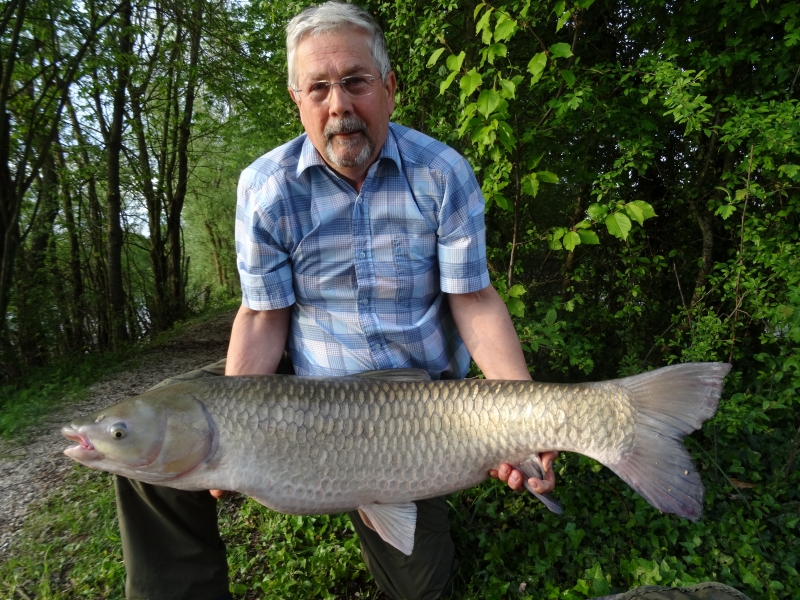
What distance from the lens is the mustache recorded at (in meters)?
1.84

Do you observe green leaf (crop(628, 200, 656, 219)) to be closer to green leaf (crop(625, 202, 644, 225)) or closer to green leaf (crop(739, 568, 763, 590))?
green leaf (crop(625, 202, 644, 225))

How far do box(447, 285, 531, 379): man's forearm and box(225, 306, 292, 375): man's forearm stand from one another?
742 mm

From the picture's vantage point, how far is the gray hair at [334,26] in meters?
1.84

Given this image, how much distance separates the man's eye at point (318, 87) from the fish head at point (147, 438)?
116 centimetres

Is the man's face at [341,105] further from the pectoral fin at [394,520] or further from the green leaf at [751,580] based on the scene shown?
the green leaf at [751,580]

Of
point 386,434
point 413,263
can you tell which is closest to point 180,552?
point 386,434

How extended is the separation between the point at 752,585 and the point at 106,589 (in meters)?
2.70

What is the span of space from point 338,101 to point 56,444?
343 cm

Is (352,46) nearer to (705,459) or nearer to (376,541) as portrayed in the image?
(376,541)

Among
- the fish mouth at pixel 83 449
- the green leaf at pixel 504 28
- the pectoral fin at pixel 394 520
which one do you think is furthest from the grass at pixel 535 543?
the green leaf at pixel 504 28

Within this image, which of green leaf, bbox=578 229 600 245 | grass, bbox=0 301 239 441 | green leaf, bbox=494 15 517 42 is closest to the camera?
green leaf, bbox=494 15 517 42

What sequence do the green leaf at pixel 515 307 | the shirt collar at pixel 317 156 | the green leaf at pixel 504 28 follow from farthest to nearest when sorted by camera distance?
the green leaf at pixel 515 307 → the green leaf at pixel 504 28 → the shirt collar at pixel 317 156

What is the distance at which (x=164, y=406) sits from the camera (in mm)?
1565

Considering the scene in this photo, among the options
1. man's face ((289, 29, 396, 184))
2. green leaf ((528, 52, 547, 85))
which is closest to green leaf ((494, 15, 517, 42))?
green leaf ((528, 52, 547, 85))
